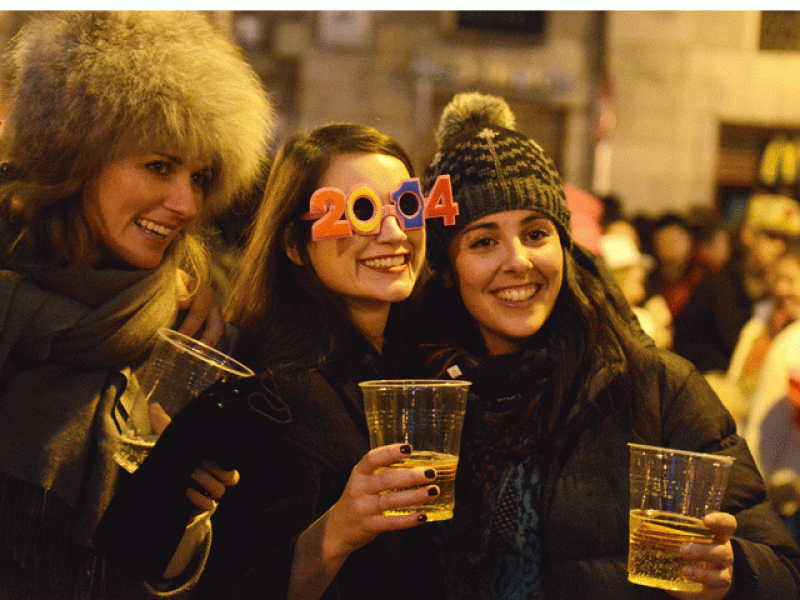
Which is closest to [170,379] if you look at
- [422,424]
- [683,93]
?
[422,424]

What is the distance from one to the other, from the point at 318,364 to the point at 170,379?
1.22 ft

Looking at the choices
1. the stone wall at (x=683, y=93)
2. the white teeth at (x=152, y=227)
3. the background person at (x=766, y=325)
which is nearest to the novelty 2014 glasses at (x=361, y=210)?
the white teeth at (x=152, y=227)

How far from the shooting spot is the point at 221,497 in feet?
6.33

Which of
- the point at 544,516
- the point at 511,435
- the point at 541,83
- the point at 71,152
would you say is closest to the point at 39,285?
the point at 71,152

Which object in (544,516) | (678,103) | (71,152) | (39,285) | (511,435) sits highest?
(678,103)

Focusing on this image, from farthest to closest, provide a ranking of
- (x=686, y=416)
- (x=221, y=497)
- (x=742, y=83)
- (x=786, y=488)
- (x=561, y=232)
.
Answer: (x=742, y=83) < (x=786, y=488) < (x=561, y=232) < (x=686, y=416) < (x=221, y=497)

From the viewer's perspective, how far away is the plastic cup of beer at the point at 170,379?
1844 millimetres

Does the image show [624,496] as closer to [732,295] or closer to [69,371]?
[69,371]

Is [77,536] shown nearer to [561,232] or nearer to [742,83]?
[561,232]

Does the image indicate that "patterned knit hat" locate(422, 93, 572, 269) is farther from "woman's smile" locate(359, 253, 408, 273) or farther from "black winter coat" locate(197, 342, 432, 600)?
"black winter coat" locate(197, 342, 432, 600)

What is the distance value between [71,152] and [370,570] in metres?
1.28

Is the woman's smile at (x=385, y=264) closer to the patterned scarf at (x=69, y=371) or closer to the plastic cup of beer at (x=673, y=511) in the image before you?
the patterned scarf at (x=69, y=371)

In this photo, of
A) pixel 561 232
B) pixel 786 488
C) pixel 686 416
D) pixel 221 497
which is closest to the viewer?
pixel 221 497

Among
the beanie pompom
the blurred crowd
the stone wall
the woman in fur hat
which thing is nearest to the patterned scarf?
the woman in fur hat
